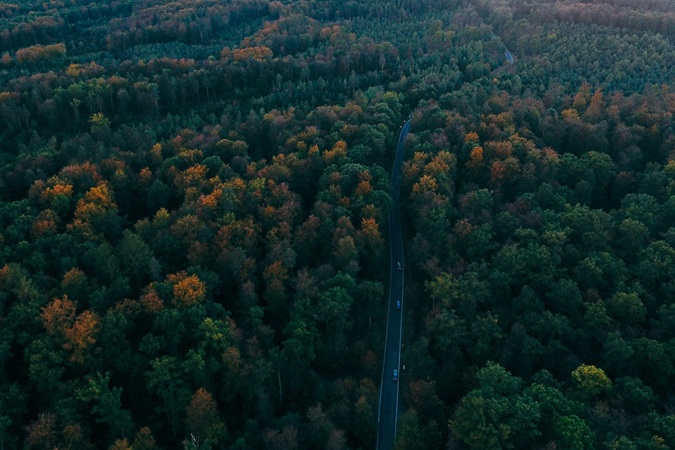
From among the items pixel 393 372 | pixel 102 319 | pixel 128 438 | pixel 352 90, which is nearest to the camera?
pixel 128 438

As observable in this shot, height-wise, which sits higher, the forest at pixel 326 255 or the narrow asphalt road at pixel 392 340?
the forest at pixel 326 255

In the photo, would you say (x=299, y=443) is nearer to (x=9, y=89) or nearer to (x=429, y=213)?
(x=429, y=213)

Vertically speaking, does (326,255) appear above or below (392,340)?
above

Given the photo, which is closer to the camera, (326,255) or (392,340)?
(392,340)

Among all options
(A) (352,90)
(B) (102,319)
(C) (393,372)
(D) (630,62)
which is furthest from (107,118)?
(D) (630,62)

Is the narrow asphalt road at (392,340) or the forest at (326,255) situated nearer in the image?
the forest at (326,255)
